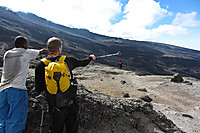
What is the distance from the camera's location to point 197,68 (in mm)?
60969

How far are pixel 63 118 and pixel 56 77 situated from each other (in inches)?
24.6

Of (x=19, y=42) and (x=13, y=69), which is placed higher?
(x=19, y=42)

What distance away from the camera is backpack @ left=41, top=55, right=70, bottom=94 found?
1.91 m

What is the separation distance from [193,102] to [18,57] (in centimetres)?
1218

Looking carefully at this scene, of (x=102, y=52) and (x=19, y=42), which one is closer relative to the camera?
(x=19, y=42)

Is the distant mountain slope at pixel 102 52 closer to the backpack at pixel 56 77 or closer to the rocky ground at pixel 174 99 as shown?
the rocky ground at pixel 174 99

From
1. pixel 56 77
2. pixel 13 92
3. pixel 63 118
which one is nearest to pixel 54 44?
pixel 56 77

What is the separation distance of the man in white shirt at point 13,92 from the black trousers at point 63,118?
50cm

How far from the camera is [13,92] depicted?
2.06 metres

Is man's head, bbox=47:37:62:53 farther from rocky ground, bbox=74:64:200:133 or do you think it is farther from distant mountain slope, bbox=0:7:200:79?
distant mountain slope, bbox=0:7:200:79

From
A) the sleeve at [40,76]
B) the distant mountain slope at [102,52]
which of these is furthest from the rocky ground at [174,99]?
the distant mountain slope at [102,52]

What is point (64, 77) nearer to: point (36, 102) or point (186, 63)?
point (36, 102)

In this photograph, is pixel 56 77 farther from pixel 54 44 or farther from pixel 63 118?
pixel 63 118

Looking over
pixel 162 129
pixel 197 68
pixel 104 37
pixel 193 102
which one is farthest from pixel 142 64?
pixel 104 37
